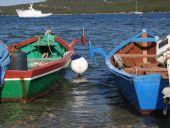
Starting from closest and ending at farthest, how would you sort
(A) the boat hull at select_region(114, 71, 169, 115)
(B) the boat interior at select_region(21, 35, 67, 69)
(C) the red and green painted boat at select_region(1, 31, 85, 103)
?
(A) the boat hull at select_region(114, 71, 169, 115) < (C) the red and green painted boat at select_region(1, 31, 85, 103) < (B) the boat interior at select_region(21, 35, 67, 69)

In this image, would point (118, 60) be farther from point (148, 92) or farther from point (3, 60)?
point (3, 60)

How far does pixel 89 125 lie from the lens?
40.6 ft

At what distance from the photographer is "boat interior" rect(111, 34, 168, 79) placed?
48.5 ft

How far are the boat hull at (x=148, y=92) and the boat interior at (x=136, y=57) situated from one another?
159 centimetres

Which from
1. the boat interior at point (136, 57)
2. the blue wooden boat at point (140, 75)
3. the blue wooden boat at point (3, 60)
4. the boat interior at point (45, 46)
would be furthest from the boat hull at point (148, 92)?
the boat interior at point (45, 46)

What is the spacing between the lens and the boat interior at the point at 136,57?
1477cm

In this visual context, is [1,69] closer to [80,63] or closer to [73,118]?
[73,118]

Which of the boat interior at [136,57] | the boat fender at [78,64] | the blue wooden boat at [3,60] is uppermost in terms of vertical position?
the blue wooden boat at [3,60]

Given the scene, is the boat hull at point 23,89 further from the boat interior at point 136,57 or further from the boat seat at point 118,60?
the boat interior at point 136,57

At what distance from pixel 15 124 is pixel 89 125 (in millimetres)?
1798

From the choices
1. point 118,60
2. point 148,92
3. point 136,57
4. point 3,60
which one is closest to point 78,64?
point 136,57

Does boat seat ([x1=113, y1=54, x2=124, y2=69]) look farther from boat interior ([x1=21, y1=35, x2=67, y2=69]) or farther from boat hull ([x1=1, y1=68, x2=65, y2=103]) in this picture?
boat interior ([x1=21, y1=35, x2=67, y2=69])

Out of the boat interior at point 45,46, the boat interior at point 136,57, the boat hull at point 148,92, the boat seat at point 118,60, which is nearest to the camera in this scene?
the boat hull at point 148,92

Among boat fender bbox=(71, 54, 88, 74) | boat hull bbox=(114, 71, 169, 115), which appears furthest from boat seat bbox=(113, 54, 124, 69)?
boat fender bbox=(71, 54, 88, 74)
